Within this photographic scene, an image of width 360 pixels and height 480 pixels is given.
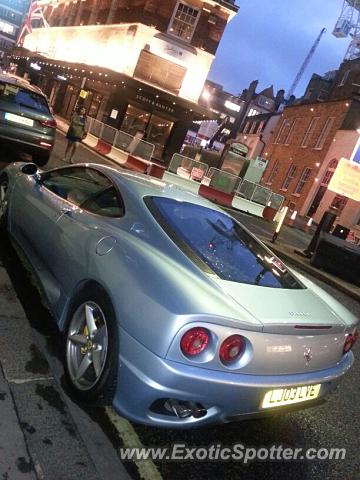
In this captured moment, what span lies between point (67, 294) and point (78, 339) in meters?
0.40

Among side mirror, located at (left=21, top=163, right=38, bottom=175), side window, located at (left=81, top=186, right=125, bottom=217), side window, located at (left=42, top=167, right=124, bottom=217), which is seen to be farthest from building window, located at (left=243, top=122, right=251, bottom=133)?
side window, located at (left=81, top=186, right=125, bottom=217)

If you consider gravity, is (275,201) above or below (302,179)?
below

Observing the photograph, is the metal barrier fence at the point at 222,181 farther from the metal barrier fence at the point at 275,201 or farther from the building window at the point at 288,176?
the building window at the point at 288,176

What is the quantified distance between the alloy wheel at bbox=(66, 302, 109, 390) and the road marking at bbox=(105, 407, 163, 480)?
0.93 ft

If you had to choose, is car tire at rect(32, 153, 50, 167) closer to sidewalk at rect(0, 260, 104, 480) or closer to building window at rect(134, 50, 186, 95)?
sidewalk at rect(0, 260, 104, 480)

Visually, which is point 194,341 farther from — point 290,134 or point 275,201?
point 290,134

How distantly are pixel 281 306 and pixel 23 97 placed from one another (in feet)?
27.6

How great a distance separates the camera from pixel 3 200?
4988mm

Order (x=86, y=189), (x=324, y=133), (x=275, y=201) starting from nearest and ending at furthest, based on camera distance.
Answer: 1. (x=86, y=189)
2. (x=275, y=201)
3. (x=324, y=133)

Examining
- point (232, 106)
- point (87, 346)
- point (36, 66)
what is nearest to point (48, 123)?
point (87, 346)

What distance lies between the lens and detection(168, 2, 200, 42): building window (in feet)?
89.4

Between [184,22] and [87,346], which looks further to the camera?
[184,22]

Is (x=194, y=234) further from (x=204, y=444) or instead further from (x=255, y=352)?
(x=204, y=444)

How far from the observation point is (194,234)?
3.31 m
